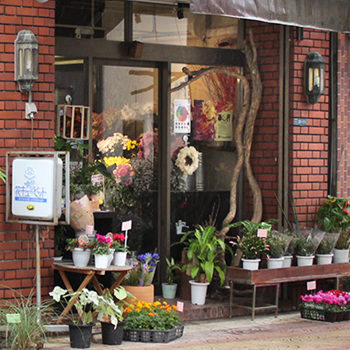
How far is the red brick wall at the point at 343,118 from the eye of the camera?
901 cm

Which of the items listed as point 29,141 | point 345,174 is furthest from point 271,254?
point 29,141

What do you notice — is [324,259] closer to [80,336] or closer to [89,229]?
[89,229]

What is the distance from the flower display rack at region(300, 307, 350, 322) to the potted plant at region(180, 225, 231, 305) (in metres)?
1.03

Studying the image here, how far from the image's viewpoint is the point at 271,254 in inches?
315

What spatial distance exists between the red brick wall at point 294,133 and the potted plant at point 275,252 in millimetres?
806

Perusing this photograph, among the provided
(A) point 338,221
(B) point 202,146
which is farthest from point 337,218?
(B) point 202,146

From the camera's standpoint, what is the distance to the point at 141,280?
753 cm

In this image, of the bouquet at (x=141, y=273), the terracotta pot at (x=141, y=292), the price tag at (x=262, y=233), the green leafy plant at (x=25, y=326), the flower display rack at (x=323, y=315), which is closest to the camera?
the green leafy plant at (x=25, y=326)

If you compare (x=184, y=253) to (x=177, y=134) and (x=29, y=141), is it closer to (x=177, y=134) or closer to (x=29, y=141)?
(x=177, y=134)

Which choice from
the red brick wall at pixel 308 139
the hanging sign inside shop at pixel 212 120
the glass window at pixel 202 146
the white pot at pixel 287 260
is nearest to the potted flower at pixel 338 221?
the red brick wall at pixel 308 139

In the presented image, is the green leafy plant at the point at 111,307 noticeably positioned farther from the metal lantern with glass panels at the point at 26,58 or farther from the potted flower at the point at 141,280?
the metal lantern with glass panels at the point at 26,58

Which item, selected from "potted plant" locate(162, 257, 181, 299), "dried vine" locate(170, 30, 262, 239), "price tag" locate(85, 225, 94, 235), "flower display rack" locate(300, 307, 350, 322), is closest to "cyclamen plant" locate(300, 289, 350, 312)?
"flower display rack" locate(300, 307, 350, 322)

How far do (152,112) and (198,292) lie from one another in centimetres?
228

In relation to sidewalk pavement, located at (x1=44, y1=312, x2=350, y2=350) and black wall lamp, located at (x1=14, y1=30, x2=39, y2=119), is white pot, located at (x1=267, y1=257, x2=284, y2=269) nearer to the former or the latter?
sidewalk pavement, located at (x1=44, y1=312, x2=350, y2=350)
